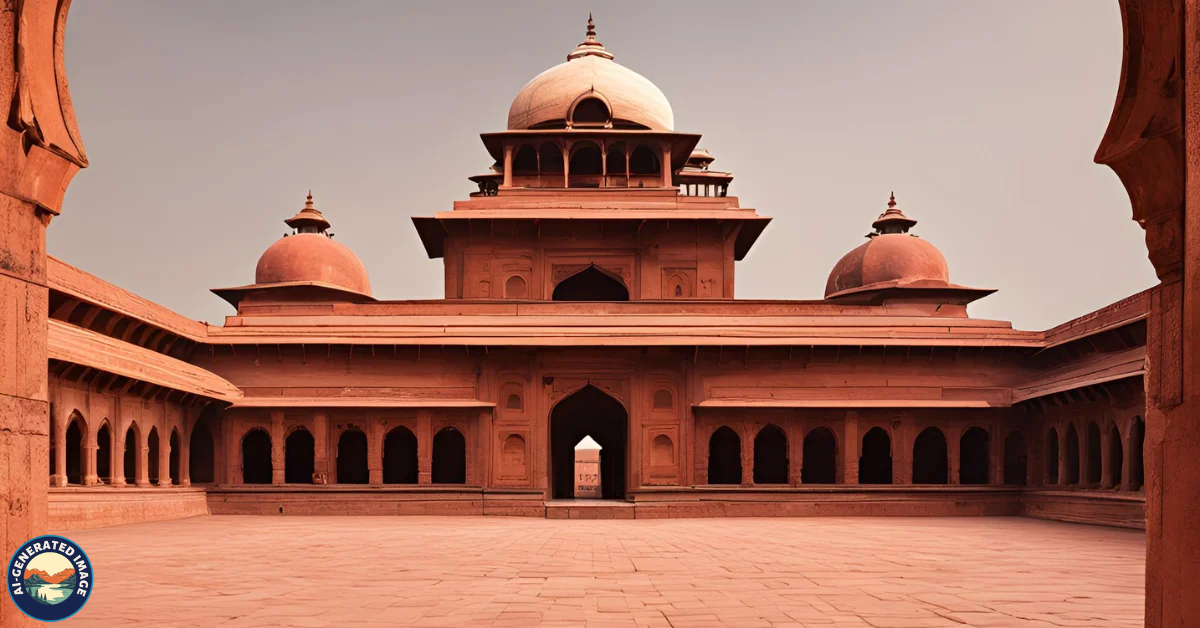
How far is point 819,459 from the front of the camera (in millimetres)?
28859

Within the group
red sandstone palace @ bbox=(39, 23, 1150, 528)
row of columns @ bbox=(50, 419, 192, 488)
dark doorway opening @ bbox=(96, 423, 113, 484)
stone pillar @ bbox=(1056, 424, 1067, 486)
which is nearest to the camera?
row of columns @ bbox=(50, 419, 192, 488)

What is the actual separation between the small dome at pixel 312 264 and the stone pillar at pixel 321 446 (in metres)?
8.36

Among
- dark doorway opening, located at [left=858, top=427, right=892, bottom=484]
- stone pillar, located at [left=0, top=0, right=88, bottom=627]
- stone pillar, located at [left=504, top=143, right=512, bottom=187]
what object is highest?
stone pillar, located at [left=504, top=143, right=512, bottom=187]

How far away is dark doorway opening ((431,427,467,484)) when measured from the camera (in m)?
27.9

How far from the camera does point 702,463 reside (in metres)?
25.7

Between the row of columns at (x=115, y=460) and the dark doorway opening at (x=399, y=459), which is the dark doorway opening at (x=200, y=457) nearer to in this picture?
the row of columns at (x=115, y=460)

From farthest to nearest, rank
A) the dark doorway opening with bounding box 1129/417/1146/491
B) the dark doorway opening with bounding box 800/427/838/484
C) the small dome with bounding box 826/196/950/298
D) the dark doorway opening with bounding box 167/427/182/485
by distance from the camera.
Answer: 1. the small dome with bounding box 826/196/950/298
2. the dark doorway opening with bounding box 800/427/838/484
3. the dark doorway opening with bounding box 167/427/182/485
4. the dark doorway opening with bounding box 1129/417/1146/491

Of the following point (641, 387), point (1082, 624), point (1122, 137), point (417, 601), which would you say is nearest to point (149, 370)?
point (641, 387)

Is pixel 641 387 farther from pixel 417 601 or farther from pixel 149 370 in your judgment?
pixel 417 601

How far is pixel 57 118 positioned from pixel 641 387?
2001 cm

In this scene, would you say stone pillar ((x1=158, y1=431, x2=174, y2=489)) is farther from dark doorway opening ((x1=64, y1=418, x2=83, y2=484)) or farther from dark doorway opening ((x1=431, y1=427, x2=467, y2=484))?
dark doorway opening ((x1=431, y1=427, x2=467, y2=484))

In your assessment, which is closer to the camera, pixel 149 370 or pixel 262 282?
pixel 149 370

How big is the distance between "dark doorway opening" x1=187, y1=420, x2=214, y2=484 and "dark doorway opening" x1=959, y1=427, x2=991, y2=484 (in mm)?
18418

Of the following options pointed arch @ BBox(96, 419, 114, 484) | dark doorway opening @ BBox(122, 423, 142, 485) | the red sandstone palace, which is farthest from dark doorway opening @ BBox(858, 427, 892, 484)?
pointed arch @ BBox(96, 419, 114, 484)
